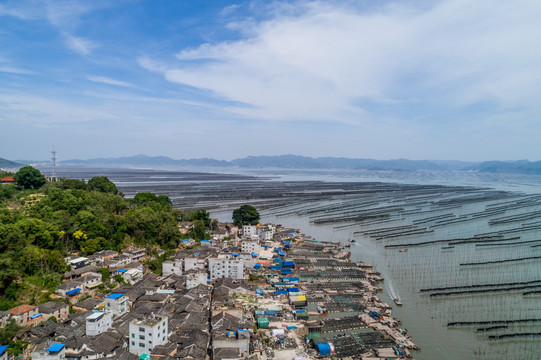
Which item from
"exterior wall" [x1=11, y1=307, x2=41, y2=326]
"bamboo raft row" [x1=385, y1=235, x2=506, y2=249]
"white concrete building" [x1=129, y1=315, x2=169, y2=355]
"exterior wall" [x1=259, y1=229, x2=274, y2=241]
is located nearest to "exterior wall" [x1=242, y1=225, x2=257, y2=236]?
"exterior wall" [x1=259, y1=229, x2=274, y2=241]

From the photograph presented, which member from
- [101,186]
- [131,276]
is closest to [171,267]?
[131,276]

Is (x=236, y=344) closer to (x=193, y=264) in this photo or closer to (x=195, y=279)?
(x=195, y=279)

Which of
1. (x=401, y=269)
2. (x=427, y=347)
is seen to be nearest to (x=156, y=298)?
(x=427, y=347)

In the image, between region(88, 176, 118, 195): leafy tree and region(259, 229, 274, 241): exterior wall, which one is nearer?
region(259, 229, 274, 241): exterior wall

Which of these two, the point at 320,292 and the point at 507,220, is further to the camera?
the point at 507,220

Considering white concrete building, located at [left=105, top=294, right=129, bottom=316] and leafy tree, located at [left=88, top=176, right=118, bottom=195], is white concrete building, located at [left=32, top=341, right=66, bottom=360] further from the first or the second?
leafy tree, located at [left=88, top=176, right=118, bottom=195]

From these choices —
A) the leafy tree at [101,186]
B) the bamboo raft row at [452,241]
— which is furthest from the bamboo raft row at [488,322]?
the leafy tree at [101,186]

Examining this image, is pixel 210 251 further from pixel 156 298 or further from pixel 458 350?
pixel 458 350
